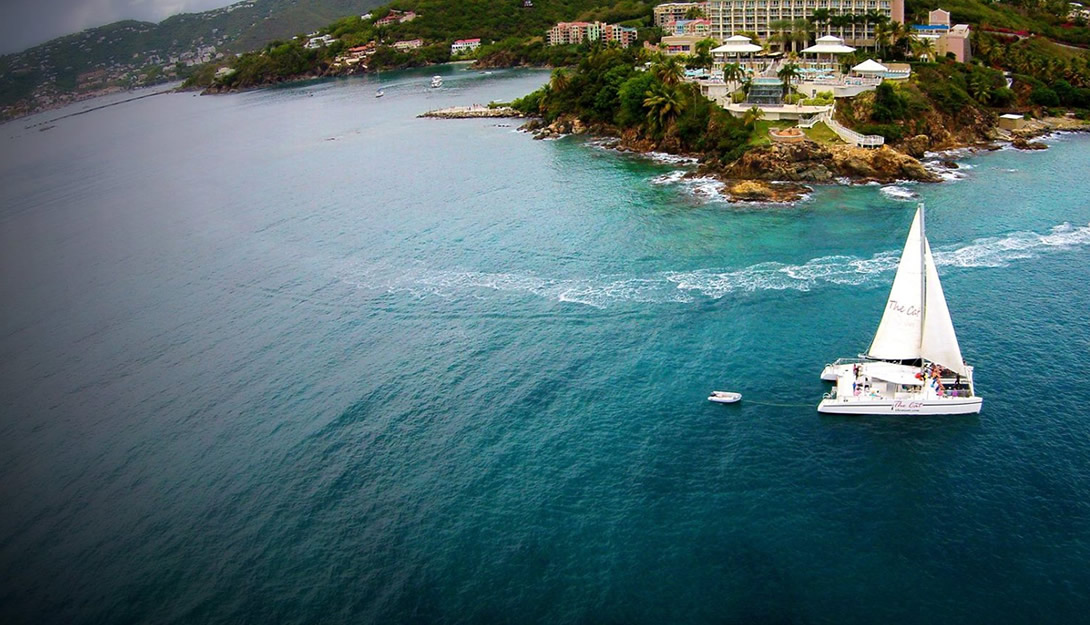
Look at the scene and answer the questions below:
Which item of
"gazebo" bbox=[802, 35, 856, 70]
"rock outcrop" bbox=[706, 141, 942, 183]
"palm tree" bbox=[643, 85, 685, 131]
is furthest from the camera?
"gazebo" bbox=[802, 35, 856, 70]

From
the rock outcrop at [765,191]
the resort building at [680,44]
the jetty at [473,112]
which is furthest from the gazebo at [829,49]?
the jetty at [473,112]

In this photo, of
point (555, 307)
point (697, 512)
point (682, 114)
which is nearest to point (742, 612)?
point (697, 512)

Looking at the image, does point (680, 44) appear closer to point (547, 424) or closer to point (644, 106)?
point (644, 106)

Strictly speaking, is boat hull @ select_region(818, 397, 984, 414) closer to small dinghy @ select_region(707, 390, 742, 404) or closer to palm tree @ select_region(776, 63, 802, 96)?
small dinghy @ select_region(707, 390, 742, 404)

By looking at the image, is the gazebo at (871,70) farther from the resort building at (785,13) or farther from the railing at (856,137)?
the resort building at (785,13)

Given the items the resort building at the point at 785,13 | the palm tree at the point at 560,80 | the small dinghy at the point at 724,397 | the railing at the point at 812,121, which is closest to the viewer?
the small dinghy at the point at 724,397

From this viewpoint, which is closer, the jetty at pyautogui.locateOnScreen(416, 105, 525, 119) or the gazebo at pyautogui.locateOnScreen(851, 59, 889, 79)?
the gazebo at pyautogui.locateOnScreen(851, 59, 889, 79)

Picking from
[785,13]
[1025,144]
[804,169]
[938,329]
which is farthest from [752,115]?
[785,13]

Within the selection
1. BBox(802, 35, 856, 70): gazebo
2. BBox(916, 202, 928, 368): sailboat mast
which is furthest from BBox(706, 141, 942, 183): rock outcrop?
BBox(916, 202, 928, 368): sailboat mast
